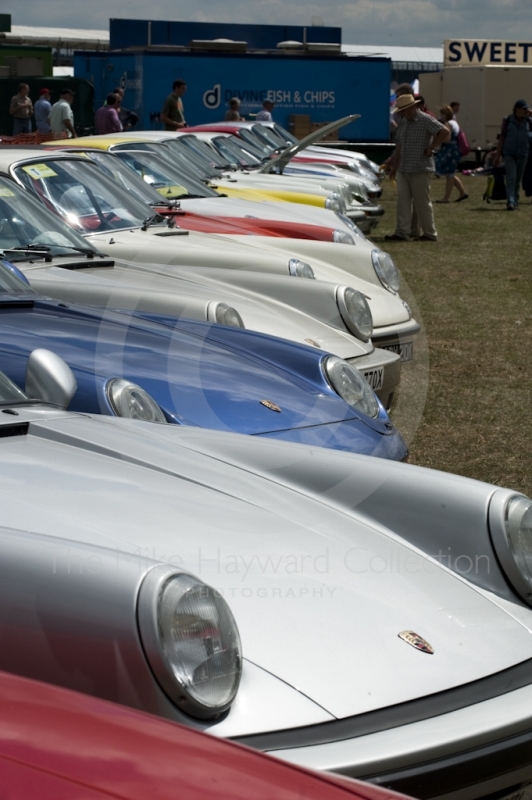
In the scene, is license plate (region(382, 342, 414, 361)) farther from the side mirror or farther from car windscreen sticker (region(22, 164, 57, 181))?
the side mirror

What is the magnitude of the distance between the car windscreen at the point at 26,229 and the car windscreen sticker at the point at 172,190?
357 centimetres

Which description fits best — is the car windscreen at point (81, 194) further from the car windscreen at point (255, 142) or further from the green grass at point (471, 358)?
the car windscreen at point (255, 142)

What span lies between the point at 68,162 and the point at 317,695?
5052 millimetres

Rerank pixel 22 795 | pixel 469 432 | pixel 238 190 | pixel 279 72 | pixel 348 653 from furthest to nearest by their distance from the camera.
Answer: pixel 279 72 → pixel 238 190 → pixel 469 432 → pixel 348 653 → pixel 22 795

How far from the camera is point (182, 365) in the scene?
3.87 metres

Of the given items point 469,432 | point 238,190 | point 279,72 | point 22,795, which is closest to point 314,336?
point 469,432

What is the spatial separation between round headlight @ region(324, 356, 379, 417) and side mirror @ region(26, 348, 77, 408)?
4.75ft

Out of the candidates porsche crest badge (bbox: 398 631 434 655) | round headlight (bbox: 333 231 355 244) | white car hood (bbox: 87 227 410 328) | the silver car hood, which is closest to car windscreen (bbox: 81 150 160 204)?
white car hood (bbox: 87 227 410 328)

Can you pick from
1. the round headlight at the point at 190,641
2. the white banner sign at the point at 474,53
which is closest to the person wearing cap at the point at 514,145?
the round headlight at the point at 190,641

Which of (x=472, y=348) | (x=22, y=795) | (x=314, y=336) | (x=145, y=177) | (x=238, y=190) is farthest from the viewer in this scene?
(x=238, y=190)

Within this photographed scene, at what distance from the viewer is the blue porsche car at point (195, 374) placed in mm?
3479

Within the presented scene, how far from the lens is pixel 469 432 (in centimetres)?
572

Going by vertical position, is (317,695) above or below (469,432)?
above

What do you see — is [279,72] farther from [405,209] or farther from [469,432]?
[469,432]
